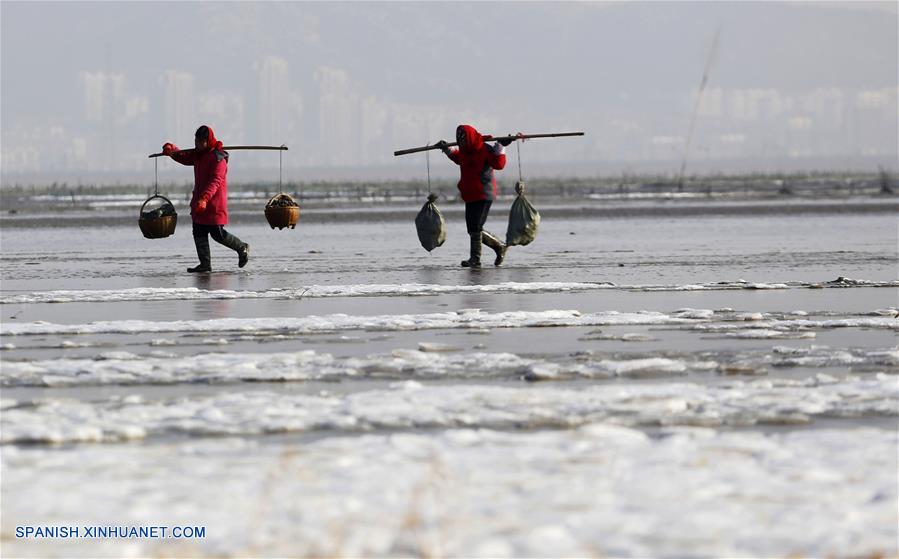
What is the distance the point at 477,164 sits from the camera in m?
18.6

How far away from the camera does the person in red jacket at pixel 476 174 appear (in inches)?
728

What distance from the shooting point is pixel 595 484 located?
636 cm

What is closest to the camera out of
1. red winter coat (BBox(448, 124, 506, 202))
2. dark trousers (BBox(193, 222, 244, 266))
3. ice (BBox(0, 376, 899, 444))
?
ice (BBox(0, 376, 899, 444))

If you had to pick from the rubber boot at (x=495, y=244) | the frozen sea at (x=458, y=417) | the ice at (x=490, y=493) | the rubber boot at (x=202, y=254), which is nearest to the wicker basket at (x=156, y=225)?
the rubber boot at (x=202, y=254)

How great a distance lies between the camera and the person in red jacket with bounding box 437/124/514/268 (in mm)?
18500

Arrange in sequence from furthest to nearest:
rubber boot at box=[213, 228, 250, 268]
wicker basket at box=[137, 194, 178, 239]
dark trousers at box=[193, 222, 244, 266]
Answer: wicker basket at box=[137, 194, 178, 239]
rubber boot at box=[213, 228, 250, 268]
dark trousers at box=[193, 222, 244, 266]

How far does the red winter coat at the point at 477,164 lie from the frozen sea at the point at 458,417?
108 inches

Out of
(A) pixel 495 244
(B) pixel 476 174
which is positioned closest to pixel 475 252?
(A) pixel 495 244

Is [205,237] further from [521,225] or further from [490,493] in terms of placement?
[490,493]

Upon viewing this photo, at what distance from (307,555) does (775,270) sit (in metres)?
13.6

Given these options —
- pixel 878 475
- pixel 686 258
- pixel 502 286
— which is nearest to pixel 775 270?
pixel 686 258

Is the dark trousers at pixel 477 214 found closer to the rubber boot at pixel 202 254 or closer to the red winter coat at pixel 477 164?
the red winter coat at pixel 477 164

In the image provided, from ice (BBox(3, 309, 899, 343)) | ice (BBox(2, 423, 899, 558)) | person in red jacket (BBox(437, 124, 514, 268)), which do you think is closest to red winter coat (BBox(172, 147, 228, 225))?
person in red jacket (BBox(437, 124, 514, 268))

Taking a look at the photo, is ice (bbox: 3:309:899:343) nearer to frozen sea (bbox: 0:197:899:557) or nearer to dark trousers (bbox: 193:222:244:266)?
frozen sea (bbox: 0:197:899:557)
